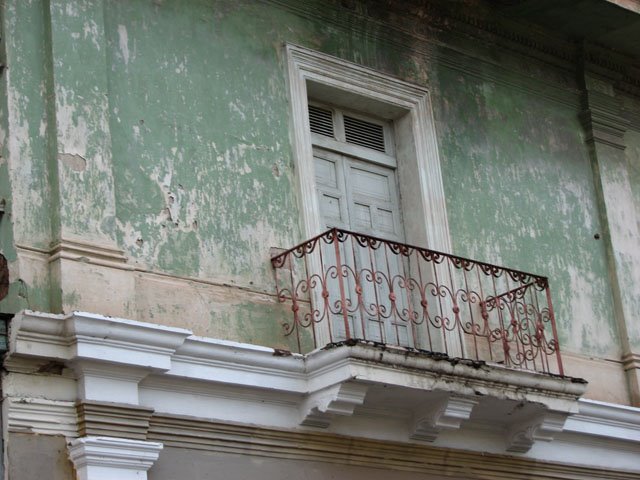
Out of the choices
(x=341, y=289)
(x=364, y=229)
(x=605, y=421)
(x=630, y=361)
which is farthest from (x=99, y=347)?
(x=630, y=361)

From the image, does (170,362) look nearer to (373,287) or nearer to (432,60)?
(373,287)

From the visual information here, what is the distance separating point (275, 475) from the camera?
926 cm

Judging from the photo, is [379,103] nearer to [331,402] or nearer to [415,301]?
[415,301]

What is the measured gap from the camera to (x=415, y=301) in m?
10.9

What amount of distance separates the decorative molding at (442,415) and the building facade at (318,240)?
18 mm

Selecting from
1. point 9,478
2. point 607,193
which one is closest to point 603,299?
point 607,193

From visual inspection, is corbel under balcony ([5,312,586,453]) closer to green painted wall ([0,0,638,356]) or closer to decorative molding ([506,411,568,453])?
decorative molding ([506,411,568,453])

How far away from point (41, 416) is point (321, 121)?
12.2ft

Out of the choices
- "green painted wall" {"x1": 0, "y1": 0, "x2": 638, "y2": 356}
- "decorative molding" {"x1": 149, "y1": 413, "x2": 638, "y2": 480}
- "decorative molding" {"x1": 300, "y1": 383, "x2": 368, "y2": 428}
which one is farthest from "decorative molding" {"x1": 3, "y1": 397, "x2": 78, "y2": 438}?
"decorative molding" {"x1": 300, "y1": 383, "x2": 368, "y2": 428}

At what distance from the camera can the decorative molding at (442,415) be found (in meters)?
9.79

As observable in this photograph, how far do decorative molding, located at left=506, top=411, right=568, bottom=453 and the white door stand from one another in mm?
985

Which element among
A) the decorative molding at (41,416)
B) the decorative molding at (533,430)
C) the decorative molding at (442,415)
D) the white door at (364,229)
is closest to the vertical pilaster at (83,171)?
the decorative molding at (41,416)

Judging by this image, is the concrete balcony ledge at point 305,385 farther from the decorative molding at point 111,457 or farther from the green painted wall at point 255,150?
the green painted wall at point 255,150

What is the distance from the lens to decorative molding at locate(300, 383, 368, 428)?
9.27m
